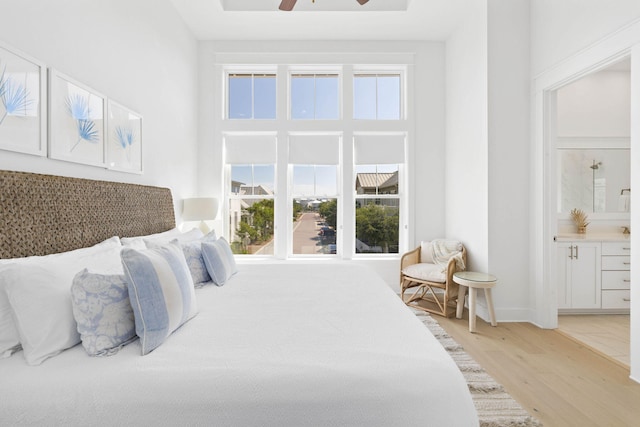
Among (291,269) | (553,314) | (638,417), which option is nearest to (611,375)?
(638,417)

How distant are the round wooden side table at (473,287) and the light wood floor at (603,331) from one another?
2.27 feet

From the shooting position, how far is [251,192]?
169 inches

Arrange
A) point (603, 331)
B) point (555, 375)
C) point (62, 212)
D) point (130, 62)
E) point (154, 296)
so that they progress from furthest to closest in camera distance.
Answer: point (603, 331) → point (130, 62) → point (555, 375) → point (62, 212) → point (154, 296)

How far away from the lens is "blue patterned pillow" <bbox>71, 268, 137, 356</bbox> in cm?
121

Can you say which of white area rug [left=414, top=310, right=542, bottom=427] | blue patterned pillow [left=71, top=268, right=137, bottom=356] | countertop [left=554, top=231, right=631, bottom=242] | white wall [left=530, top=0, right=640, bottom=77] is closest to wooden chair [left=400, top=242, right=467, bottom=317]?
white area rug [left=414, top=310, right=542, bottom=427]

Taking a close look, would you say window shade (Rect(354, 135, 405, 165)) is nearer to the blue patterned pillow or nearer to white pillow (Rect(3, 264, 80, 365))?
the blue patterned pillow

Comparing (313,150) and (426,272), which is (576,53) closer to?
(426,272)

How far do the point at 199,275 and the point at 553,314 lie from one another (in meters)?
3.26

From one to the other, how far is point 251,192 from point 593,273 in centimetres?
403

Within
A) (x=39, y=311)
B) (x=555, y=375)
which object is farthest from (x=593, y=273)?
(x=39, y=311)

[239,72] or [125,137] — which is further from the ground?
[239,72]

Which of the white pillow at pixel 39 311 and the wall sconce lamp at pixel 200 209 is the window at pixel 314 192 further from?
the white pillow at pixel 39 311

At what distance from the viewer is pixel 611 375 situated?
221cm

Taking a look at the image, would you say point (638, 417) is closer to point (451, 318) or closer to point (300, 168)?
point (451, 318)
